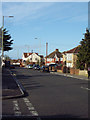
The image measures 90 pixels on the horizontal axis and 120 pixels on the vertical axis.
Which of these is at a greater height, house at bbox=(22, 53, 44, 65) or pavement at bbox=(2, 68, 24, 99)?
house at bbox=(22, 53, 44, 65)

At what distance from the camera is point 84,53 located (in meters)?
40.7

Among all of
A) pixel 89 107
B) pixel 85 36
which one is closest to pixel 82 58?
pixel 85 36

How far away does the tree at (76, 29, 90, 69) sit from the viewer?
40.5 metres

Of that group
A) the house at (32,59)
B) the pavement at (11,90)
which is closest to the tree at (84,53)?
the pavement at (11,90)

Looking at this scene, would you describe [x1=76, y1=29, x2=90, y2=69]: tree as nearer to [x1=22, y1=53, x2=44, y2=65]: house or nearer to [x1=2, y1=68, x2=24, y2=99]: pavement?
[x1=2, y1=68, x2=24, y2=99]: pavement

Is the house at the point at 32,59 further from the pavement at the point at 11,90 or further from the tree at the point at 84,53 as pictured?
the pavement at the point at 11,90

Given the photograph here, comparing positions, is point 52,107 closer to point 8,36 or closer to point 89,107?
point 89,107

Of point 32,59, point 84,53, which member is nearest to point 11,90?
point 84,53

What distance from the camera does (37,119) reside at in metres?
7.96

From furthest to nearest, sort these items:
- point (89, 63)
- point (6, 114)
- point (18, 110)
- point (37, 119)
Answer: point (89, 63)
point (18, 110)
point (6, 114)
point (37, 119)

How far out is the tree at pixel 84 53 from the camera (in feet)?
133

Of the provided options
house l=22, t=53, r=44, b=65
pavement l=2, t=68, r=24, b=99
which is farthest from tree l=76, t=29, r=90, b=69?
house l=22, t=53, r=44, b=65

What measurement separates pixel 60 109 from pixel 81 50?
32723 millimetres

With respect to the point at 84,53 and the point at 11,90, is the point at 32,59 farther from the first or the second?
the point at 11,90
